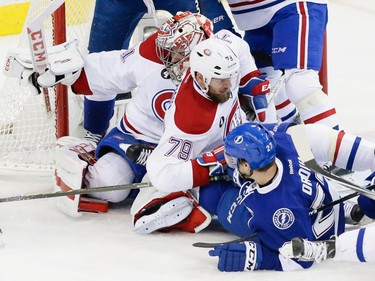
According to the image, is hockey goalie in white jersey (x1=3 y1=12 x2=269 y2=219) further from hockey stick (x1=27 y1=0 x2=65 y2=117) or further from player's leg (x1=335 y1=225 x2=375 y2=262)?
player's leg (x1=335 y1=225 x2=375 y2=262)

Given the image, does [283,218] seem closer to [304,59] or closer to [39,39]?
[304,59]

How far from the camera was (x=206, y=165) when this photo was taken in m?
4.00

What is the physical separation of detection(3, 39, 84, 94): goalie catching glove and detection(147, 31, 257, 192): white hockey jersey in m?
0.46

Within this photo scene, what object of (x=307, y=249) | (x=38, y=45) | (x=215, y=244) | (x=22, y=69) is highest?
(x=38, y=45)

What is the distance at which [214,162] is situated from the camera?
400 cm

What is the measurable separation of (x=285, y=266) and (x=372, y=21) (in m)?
4.14

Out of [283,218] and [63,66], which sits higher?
[63,66]

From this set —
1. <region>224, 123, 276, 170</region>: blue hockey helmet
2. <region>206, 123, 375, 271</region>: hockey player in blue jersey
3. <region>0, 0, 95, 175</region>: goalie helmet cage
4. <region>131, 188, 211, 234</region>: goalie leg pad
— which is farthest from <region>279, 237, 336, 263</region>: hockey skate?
<region>0, 0, 95, 175</region>: goalie helmet cage

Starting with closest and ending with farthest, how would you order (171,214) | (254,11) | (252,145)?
1. (252,145)
2. (171,214)
3. (254,11)

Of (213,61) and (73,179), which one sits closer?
(213,61)

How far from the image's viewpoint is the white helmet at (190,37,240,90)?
13.0 feet

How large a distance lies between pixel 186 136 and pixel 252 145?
16.7 inches

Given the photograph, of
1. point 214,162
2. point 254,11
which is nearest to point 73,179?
point 214,162

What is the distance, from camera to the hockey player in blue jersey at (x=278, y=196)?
3.66m
